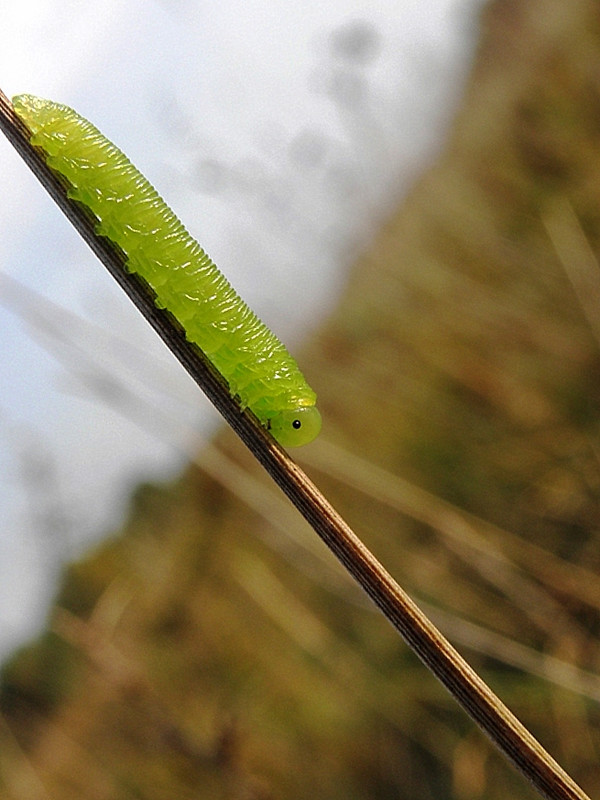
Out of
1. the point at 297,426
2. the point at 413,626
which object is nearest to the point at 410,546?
the point at 297,426

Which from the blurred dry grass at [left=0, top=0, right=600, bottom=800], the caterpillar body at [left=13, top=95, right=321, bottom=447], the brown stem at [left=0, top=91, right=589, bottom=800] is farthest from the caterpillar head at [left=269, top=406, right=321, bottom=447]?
the blurred dry grass at [left=0, top=0, right=600, bottom=800]

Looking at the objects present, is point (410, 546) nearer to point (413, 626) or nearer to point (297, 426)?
point (297, 426)

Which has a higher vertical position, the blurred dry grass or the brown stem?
the brown stem

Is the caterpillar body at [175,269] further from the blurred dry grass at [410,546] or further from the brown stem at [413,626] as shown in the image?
the blurred dry grass at [410,546]

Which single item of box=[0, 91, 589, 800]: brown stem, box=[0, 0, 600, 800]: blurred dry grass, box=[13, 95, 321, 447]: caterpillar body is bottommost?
box=[0, 0, 600, 800]: blurred dry grass

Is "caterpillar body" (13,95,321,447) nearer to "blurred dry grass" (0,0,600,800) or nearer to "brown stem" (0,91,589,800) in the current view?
"brown stem" (0,91,589,800)

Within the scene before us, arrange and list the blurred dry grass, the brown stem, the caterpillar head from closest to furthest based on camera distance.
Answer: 1. the brown stem
2. the caterpillar head
3. the blurred dry grass
